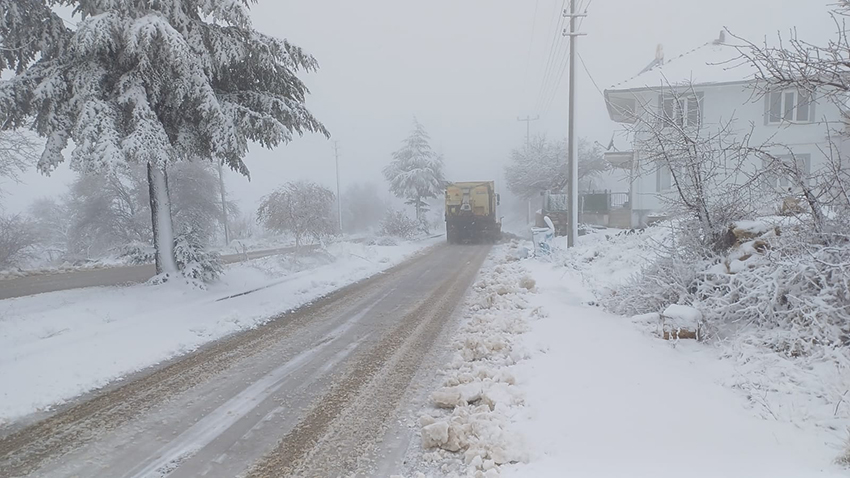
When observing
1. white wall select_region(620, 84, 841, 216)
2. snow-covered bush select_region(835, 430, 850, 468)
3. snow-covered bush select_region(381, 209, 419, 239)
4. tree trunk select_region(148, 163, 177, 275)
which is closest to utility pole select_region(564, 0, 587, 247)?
white wall select_region(620, 84, 841, 216)

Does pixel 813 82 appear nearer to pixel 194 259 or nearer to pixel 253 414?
pixel 253 414

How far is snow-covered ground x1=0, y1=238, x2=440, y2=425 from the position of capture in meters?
5.03

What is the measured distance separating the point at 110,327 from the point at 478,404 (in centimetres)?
609

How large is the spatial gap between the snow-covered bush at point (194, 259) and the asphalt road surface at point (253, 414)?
3.39 meters

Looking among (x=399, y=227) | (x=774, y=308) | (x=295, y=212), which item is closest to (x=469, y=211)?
(x=399, y=227)

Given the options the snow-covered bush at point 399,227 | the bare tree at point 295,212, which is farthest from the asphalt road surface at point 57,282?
the snow-covered bush at point 399,227

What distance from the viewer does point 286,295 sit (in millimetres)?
10203

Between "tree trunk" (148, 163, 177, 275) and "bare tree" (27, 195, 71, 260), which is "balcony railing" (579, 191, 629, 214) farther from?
"bare tree" (27, 195, 71, 260)

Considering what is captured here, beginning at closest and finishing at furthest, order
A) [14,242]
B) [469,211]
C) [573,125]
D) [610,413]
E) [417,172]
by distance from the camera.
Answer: [610,413] < [573,125] < [14,242] < [469,211] < [417,172]

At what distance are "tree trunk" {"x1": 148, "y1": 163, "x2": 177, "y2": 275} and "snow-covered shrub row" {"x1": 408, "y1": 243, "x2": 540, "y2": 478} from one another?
6.70m

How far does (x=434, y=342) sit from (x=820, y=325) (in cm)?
426

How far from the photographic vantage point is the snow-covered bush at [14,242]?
16.5 meters

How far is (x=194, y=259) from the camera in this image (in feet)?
32.7

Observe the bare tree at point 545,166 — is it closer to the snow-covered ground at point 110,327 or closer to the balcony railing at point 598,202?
the balcony railing at point 598,202
